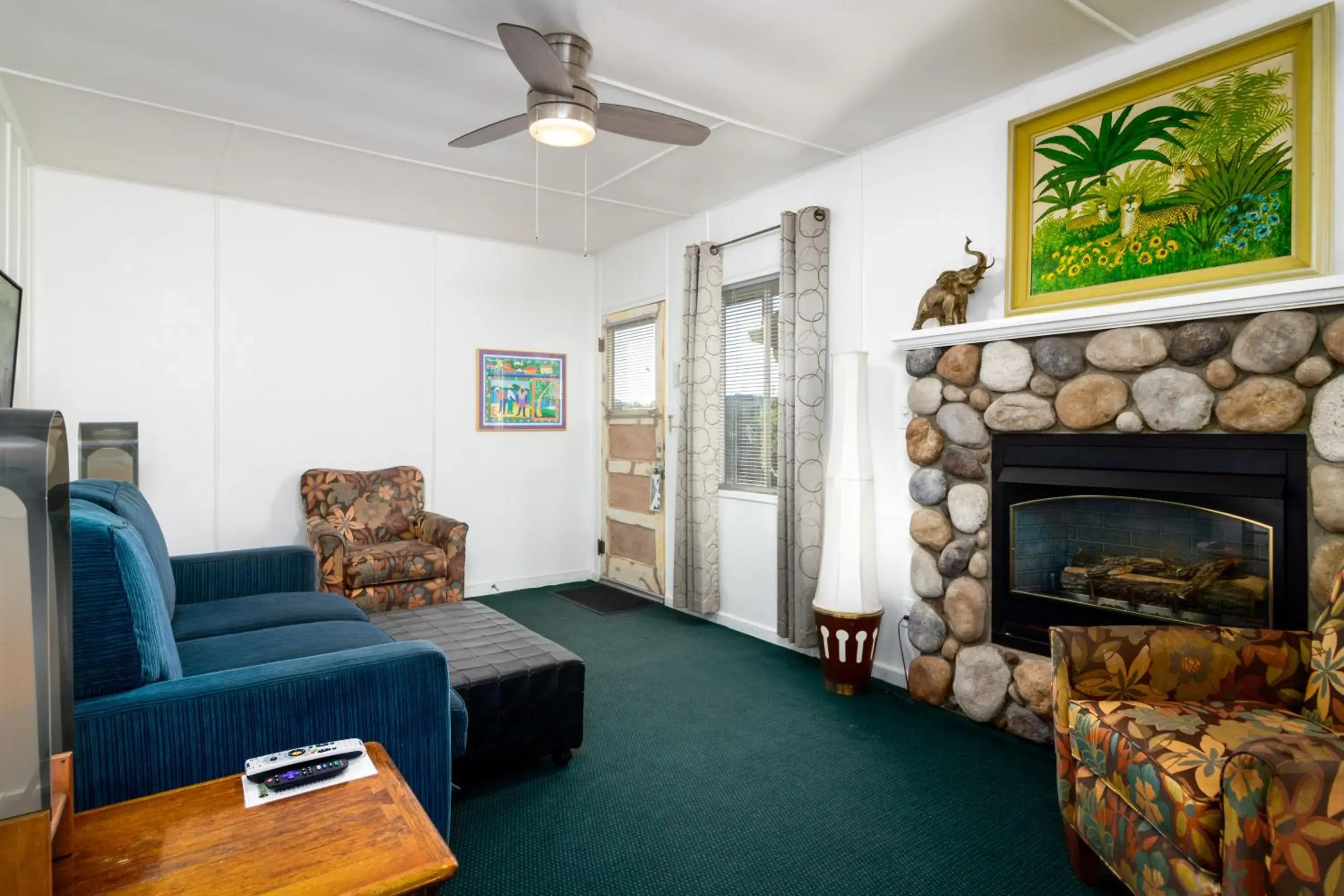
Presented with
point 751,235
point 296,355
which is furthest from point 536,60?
point 296,355

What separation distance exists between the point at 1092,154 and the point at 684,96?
5.23 feet

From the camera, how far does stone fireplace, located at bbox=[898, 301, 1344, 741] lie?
216 cm

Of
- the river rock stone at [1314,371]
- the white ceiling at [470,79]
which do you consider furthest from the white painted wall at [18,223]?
the river rock stone at [1314,371]

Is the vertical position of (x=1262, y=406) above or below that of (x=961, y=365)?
below

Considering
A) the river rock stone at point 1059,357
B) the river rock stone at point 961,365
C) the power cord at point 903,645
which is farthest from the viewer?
the power cord at point 903,645

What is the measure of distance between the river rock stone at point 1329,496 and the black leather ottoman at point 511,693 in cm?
233

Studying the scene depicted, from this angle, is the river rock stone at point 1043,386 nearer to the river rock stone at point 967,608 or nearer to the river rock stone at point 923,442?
the river rock stone at point 923,442

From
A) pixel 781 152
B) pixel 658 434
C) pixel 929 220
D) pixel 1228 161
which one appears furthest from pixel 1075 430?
pixel 658 434

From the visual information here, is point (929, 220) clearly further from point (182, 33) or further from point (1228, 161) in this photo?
point (182, 33)

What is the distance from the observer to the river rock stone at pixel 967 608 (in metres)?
2.98

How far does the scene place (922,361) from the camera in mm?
3174

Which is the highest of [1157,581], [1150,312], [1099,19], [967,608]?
[1099,19]

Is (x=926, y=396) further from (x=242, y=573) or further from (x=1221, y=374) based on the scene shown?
(x=242, y=573)

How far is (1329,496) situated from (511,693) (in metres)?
2.57
